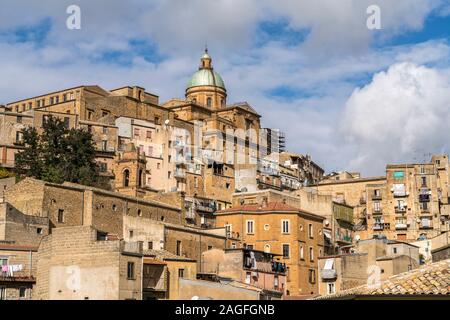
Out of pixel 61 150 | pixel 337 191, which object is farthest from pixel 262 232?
pixel 337 191

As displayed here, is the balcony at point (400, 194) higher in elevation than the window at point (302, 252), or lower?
higher

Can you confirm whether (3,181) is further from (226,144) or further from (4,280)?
(226,144)

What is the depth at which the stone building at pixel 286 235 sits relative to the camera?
2724 inches

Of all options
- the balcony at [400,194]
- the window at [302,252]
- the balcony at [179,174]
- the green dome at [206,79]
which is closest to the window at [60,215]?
the window at [302,252]

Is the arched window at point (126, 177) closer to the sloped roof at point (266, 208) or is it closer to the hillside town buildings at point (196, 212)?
the hillside town buildings at point (196, 212)

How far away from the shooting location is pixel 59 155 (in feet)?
268

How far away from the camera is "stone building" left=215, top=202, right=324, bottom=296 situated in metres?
69.2

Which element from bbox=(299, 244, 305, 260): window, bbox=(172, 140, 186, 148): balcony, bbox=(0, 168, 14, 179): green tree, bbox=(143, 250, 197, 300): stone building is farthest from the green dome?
bbox=(143, 250, 197, 300): stone building

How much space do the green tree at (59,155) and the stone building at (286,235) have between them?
47.9 ft

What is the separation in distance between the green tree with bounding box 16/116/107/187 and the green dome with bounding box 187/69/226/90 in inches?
1712

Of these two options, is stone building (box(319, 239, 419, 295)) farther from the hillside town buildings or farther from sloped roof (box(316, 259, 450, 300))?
sloped roof (box(316, 259, 450, 300))

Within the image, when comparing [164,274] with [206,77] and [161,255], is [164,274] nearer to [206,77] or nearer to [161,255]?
[161,255]

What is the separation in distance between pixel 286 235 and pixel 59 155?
25.4 metres

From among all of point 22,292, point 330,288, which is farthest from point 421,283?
point 330,288
